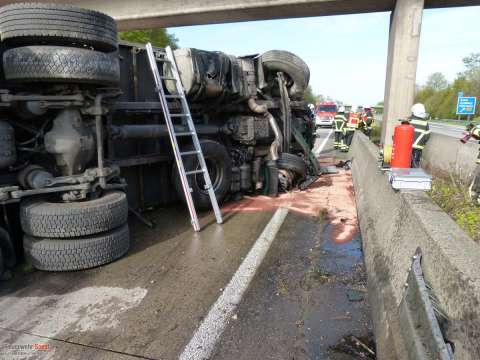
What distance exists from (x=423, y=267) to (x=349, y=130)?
13.3m

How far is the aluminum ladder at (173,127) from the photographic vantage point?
4.66 metres

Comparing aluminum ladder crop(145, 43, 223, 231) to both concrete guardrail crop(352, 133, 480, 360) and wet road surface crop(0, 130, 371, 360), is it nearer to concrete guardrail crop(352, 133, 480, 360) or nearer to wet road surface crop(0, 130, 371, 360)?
wet road surface crop(0, 130, 371, 360)

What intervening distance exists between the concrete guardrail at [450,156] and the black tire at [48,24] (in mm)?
6003

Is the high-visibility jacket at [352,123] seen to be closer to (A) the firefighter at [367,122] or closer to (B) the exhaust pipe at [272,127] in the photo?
(A) the firefighter at [367,122]

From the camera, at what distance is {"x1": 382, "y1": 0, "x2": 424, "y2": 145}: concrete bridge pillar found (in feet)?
30.2

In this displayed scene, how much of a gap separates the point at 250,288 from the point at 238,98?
385cm

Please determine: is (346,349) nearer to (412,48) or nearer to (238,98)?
(238,98)

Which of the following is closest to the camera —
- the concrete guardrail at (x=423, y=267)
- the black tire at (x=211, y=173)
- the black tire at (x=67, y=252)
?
the concrete guardrail at (x=423, y=267)

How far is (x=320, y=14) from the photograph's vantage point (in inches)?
438

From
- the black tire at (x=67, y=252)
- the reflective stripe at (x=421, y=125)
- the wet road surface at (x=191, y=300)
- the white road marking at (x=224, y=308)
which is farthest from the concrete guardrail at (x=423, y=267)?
the reflective stripe at (x=421, y=125)

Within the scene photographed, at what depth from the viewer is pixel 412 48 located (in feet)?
30.2

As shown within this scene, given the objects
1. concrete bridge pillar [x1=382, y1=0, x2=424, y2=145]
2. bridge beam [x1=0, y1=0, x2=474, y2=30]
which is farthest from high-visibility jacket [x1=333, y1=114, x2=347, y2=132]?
concrete bridge pillar [x1=382, y1=0, x2=424, y2=145]

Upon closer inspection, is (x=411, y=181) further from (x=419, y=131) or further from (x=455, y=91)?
(x=455, y=91)

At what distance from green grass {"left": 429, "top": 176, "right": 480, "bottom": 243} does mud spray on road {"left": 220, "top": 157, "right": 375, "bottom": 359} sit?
108cm
